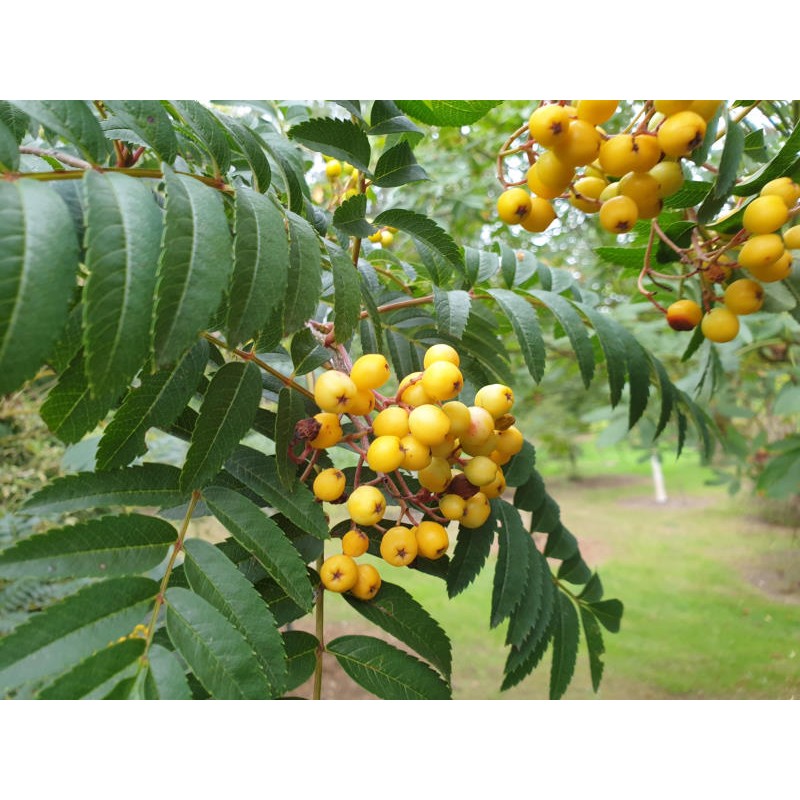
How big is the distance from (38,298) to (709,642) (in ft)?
11.1

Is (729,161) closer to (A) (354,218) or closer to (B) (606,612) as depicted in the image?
(A) (354,218)

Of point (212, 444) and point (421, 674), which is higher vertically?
point (212, 444)

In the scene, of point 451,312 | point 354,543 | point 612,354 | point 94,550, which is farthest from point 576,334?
point 94,550

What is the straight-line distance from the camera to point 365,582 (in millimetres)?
653

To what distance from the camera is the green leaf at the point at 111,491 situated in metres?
0.57

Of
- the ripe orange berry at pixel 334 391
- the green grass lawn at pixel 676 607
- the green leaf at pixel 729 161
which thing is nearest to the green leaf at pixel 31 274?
the ripe orange berry at pixel 334 391

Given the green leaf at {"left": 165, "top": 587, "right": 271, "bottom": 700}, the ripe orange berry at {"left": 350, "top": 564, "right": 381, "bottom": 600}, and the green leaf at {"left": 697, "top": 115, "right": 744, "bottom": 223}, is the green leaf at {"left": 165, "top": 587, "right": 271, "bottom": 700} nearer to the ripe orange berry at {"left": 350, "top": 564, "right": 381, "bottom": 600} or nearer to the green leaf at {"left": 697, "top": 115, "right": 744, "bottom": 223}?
the ripe orange berry at {"left": 350, "top": 564, "right": 381, "bottom": 600}

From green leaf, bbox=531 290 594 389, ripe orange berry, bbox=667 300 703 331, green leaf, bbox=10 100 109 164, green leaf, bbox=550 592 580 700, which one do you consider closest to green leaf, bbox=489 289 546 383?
green leaf, bbox=531 290 594 389

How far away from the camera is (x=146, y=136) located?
524 mm

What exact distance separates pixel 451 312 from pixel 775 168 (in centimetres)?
37

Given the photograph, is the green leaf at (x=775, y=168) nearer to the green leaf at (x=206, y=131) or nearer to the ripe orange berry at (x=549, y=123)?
the ripe orange berry at (x=549, y=123)

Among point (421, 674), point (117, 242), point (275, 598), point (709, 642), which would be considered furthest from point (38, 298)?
point (709, 642)

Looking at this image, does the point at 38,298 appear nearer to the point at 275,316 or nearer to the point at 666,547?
the point at 275,316

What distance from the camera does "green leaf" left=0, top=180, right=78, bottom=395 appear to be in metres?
0.36
